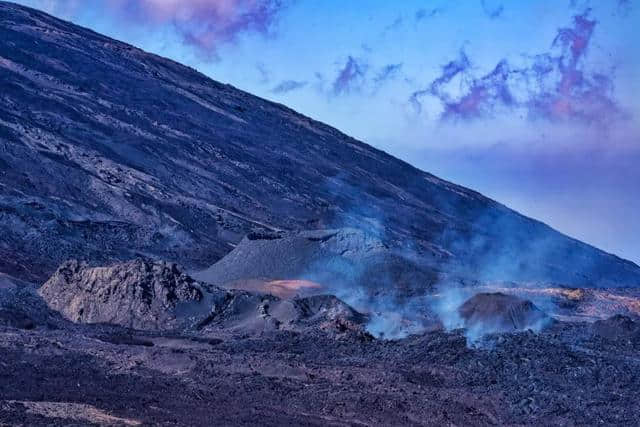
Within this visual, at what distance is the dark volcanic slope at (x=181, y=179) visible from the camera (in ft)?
155

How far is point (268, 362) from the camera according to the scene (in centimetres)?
2108

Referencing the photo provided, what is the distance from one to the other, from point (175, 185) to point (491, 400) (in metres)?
39.6

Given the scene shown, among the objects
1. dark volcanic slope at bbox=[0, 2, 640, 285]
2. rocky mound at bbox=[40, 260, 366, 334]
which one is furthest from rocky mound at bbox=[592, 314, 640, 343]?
dark volcanic slope at bbox=[0, 2, 640, 285]

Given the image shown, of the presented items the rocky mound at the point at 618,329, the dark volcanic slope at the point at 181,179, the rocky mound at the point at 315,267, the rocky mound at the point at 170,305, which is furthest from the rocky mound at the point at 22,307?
the rocky mound at the point at 618,329

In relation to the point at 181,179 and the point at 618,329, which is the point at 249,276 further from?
the point at 181,179

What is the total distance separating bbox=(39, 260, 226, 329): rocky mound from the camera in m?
28.1

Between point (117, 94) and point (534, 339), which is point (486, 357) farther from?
point (117, 94)

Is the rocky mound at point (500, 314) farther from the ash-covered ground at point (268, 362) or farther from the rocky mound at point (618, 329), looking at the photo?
the rocky mound at point (618, 329)

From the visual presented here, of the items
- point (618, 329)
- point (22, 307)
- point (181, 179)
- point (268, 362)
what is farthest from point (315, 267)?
point (181, 179)

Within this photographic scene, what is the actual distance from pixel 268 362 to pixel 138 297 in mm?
8526

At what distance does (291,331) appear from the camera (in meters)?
26.1

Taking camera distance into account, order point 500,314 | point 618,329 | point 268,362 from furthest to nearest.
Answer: point 500,314, point 618,329, point 268,362

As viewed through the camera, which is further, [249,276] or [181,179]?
[181,179]

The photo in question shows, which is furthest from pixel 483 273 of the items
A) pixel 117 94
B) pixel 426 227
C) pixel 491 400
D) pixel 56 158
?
pixel 491 400
